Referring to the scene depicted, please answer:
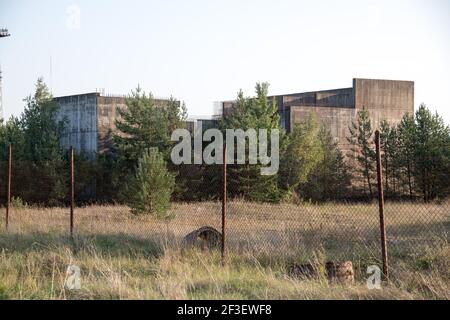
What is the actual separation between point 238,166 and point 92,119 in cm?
1432

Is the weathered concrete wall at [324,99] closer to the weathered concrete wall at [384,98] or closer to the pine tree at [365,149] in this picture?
the weathered concrete wall at [384,98]

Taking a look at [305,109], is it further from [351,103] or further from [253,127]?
[253,127]

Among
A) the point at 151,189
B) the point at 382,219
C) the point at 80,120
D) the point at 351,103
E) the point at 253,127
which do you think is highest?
the point at 351,103

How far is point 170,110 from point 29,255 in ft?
89.9

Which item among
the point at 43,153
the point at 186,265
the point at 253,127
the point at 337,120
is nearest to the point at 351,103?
the point at 337,120

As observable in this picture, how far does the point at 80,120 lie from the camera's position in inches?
1524

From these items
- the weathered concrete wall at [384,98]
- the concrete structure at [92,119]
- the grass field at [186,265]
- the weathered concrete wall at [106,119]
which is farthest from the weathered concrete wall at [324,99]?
the grass field at [186,265]

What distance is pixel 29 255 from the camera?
865 cm

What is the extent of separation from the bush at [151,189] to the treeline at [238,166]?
11.2 m

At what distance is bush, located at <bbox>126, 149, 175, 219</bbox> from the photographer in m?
16.7

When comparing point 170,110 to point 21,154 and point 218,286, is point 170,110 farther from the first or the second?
point 218,286

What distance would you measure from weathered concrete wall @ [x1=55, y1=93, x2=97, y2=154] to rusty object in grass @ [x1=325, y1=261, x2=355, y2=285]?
32.1m

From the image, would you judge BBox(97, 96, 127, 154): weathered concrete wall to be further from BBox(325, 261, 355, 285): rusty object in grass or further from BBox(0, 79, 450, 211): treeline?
BBox(325, 261, 355, 285): rusty object in grass

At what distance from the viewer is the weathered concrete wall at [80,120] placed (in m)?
38.0
